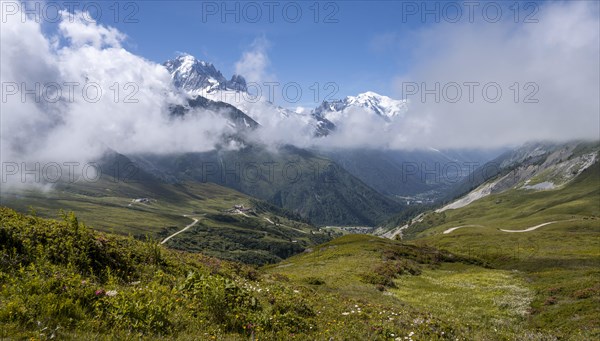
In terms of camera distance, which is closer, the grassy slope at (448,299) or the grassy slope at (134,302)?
the grassy slope at (134,302)

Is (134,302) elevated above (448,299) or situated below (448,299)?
above

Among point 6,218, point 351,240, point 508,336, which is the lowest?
point 351,240

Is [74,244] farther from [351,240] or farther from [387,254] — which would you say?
[351,240]

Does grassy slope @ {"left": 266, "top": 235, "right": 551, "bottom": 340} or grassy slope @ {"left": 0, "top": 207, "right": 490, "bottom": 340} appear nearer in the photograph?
grassy slope @ {"left": 0, "top": 207, "right": 490, "bottom": 340}

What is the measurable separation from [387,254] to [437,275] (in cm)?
1587

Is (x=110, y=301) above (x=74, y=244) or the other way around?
the other way around

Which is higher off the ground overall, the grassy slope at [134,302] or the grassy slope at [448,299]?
the grassy slope at [134,302]

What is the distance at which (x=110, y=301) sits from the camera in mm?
11289

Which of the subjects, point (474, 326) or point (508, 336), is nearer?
point (508, 336)

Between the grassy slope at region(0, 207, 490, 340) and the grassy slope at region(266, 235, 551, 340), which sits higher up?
the grassy slope at region(0, 207, 490, 340)

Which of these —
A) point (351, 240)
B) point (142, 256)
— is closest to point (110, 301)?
point (142, 256)

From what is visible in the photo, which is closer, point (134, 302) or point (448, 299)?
point (134, 302)

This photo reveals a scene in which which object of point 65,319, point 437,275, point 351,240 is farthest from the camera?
point 351,240

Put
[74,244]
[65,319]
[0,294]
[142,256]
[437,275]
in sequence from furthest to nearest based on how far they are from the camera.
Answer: [437,275], [142,256], [74,244], [0,294], [65,319]
